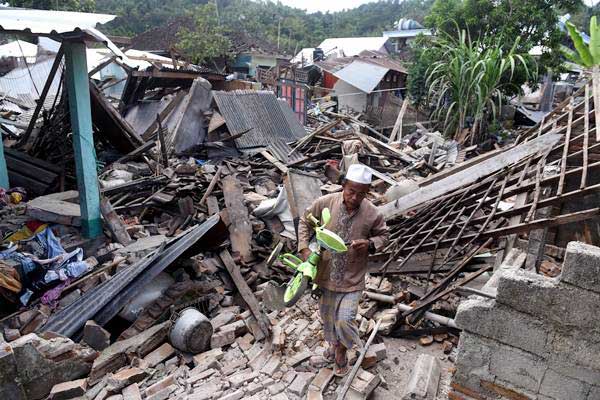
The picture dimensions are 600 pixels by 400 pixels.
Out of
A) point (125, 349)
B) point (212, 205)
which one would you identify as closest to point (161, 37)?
point (212, 205)

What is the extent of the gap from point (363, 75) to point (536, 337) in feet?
61.3

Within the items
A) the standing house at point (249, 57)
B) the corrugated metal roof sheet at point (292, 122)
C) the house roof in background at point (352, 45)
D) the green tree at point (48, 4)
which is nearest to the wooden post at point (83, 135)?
the corrugated metal roof sheet at point (292, 122)

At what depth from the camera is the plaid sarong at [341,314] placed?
354 centimetres

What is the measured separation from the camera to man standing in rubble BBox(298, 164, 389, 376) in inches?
134

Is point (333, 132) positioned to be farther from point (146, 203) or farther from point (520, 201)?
point (520, 201)

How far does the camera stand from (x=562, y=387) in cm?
274

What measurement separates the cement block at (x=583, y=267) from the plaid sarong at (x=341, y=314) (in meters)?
1.58

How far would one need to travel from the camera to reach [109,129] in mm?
9039

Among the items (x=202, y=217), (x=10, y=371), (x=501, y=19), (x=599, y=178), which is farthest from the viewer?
(x=501, y=19)

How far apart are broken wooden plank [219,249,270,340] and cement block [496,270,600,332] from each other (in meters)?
2.49

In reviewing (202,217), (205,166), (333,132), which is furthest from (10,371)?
(333,132)

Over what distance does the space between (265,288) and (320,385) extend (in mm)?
1704

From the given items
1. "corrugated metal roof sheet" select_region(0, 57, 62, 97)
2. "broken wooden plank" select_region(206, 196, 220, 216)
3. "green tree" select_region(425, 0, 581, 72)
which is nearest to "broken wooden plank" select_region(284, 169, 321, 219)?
"broken wooden plank" select_region(206, 196, 220, 216)

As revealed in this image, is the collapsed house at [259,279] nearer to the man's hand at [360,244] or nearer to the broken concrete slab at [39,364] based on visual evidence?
the broken concrete slab at [39,364]
